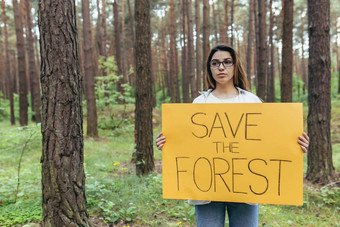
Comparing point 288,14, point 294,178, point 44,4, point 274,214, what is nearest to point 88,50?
point 288,14

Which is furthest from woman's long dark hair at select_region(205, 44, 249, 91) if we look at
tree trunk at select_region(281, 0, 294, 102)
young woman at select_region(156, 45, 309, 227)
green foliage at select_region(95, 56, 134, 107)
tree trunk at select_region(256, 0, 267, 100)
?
green foliage at select_region(95, 56, 134, 107)

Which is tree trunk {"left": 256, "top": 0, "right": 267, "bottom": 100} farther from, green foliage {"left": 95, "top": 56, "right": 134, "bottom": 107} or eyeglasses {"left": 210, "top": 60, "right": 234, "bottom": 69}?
eyeglasses {"left": 210, "top": 60, "right": 234, "bottom": 69}

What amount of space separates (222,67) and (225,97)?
255 millimetres

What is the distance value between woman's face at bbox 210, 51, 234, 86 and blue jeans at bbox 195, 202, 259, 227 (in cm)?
99

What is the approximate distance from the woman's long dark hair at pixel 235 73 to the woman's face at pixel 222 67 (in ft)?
0.11

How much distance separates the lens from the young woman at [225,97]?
74.3 inches

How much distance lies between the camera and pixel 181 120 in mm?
1951

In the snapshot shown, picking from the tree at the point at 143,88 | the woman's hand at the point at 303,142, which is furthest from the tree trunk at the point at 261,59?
the woman's hand at the point at 303,142

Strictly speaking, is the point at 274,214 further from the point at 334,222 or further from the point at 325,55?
the point at 325,55

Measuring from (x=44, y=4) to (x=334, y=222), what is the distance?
4.53m

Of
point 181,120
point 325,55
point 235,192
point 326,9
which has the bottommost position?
point 235,192

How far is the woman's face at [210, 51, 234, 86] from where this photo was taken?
1.95 metres

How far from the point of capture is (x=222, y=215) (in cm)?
192

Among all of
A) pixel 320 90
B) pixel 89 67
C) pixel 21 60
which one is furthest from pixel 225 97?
pixel 21 60
